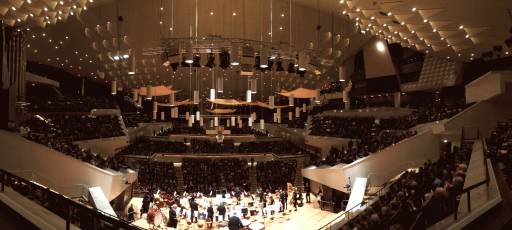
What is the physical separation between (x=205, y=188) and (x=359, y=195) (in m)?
9.40

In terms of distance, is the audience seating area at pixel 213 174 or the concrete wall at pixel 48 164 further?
the audience seating area at pixel 213 174

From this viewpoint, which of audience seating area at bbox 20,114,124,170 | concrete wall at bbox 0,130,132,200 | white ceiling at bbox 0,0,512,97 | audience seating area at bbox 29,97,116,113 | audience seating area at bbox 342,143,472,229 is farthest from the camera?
audience seating area at bbox 29,97,116,113

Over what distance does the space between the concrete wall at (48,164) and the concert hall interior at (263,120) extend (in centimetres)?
5

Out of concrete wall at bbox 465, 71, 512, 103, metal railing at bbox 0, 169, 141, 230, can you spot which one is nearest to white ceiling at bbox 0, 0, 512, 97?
concrete wall at bbox 465, 71, 512, 103

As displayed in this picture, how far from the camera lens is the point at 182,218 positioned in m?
16.7

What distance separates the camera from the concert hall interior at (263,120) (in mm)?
8367

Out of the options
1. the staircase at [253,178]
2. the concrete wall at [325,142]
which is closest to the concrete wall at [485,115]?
the concrete wall at [325,142]

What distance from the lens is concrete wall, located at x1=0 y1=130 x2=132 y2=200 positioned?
14008 mm

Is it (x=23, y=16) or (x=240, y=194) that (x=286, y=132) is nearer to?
(x=240, y=194)

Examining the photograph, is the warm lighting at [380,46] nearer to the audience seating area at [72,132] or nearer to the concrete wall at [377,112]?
the concrete wall at [377,112]

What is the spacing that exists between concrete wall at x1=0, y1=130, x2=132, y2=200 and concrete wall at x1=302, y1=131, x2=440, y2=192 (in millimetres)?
9138

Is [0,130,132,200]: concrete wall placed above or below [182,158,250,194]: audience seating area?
above

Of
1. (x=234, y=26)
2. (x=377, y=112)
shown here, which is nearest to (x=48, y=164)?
(x=234, y=26)

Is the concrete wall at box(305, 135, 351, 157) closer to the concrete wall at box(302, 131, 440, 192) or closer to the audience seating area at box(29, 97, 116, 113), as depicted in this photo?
the concrete wall at box(302, 131, 440, 192)
